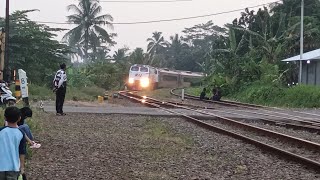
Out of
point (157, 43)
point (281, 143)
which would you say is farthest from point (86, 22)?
point (281, 143)

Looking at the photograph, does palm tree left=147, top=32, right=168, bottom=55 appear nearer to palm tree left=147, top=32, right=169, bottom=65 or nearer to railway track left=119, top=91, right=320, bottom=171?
palm tree left=147, top=32, right=169, bottom=65

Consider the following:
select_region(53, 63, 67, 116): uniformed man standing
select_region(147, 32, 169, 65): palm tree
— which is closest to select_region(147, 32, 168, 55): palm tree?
select_region(147, 32, 169, 65): palm tree

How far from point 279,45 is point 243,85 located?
12.1 feet

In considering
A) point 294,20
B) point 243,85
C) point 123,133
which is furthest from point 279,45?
point 123,133

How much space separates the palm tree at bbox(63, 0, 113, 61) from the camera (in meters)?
69.2

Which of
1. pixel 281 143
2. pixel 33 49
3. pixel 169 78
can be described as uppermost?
pixel 33 49

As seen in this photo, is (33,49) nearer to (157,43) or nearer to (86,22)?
(86,22)

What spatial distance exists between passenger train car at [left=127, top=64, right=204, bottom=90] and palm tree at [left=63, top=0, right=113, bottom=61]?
46.1ft

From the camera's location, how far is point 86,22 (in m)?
68.9

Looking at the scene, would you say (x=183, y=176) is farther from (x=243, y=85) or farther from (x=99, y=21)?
(x=99, y=21)

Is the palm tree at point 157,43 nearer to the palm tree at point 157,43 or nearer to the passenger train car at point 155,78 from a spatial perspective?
the palm tree at point 157,43

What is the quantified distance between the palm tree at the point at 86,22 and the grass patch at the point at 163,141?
5594 centimetres

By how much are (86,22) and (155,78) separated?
20.1m

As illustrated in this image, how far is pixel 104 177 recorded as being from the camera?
7355 millimetres
